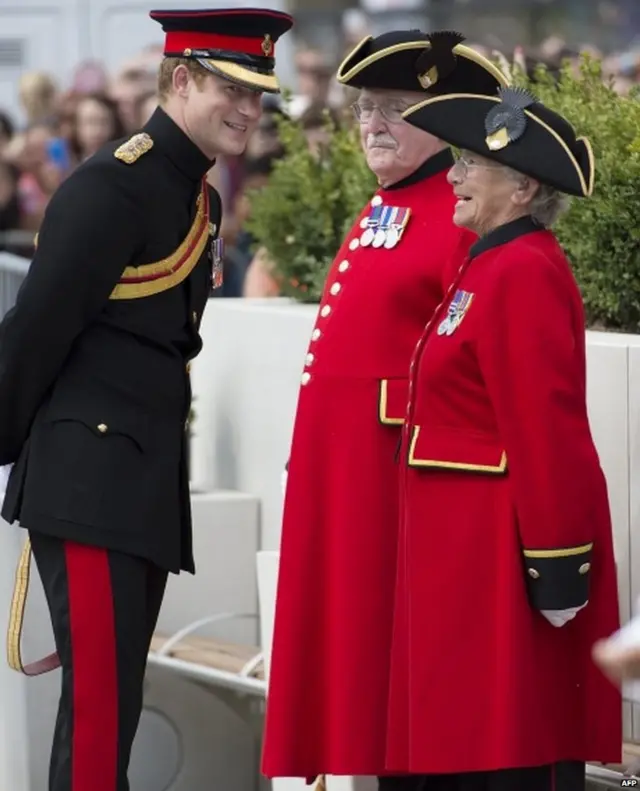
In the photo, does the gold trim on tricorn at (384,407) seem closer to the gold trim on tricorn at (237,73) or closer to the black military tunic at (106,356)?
the black military tunic at (106,356)

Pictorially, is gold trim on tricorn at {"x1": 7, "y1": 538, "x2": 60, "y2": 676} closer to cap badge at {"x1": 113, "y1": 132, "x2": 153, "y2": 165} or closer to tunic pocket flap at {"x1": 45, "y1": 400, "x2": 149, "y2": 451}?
tunic pocket flap at {"x1": 45, "y1": 400, "x2": 149, "y2": 451}

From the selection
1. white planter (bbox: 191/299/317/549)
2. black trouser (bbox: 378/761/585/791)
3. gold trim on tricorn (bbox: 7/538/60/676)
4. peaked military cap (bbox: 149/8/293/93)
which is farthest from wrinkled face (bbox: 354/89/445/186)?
white planter (bbox: 191/299/317/549)

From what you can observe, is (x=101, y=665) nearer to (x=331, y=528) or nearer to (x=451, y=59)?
(x=331, y=528)

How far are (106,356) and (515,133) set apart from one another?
3.04 ft

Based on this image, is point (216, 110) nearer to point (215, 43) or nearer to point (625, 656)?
point (215, 43)

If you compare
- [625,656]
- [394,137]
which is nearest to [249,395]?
[394,137]

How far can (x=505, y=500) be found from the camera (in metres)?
4.11

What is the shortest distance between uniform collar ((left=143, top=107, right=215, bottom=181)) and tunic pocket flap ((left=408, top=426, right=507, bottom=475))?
716 mm

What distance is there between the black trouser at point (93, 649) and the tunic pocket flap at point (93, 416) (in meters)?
0.24

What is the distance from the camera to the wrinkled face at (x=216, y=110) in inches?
171

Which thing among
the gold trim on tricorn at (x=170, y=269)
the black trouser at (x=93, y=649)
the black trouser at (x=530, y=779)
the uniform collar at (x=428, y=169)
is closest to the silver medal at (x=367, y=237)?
the uniform collar at (x=428, y=169)

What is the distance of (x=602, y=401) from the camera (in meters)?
4.73

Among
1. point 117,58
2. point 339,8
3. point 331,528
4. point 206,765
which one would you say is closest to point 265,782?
point 206,765

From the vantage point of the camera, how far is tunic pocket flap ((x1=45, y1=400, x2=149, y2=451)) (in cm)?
426
